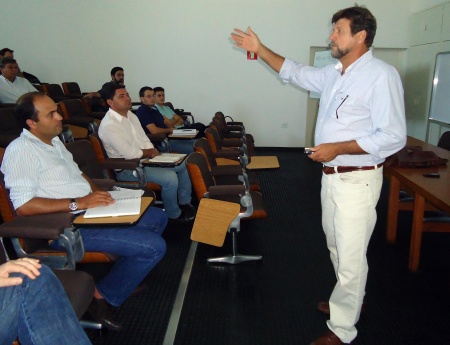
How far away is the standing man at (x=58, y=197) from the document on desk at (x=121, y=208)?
5cm

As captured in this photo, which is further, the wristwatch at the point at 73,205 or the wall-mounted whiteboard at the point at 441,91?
the wall-mounted whiteboard at the point at 441,91

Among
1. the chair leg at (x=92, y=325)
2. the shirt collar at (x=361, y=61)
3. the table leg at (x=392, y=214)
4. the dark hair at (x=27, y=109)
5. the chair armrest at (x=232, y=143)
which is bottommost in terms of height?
the chair leg at (x=92, y=325)

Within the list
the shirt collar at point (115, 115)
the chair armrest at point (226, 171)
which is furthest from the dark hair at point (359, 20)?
the shirt collar at point (115, 115)

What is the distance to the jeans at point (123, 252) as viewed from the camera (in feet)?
6.37

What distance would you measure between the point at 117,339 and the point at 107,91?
2.06 m

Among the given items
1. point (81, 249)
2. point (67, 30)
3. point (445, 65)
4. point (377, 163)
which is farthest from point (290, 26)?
point (81, 249)

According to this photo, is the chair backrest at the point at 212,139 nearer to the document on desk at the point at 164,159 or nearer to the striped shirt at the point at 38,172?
A: the document on desk at the point at 164,159

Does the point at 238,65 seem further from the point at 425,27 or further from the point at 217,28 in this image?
the point at 425,27

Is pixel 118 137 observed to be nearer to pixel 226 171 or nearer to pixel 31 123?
pixel 226 171

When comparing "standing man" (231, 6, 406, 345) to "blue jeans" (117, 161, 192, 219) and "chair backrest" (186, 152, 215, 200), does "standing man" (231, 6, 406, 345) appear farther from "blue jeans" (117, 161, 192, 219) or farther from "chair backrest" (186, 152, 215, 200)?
"blue jeans" (117, 161, 192, 219)

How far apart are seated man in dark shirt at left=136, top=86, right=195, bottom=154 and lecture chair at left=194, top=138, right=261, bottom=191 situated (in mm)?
1214

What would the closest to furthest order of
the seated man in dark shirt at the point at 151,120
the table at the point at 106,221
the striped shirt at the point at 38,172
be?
the table at the point at 106,221
the striped shirt at the point at 38,172
the seated man in dark shirt at the point at 151,120

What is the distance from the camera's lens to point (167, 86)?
6.57 meters

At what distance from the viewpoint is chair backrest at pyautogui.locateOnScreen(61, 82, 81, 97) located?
5966 millimetres
